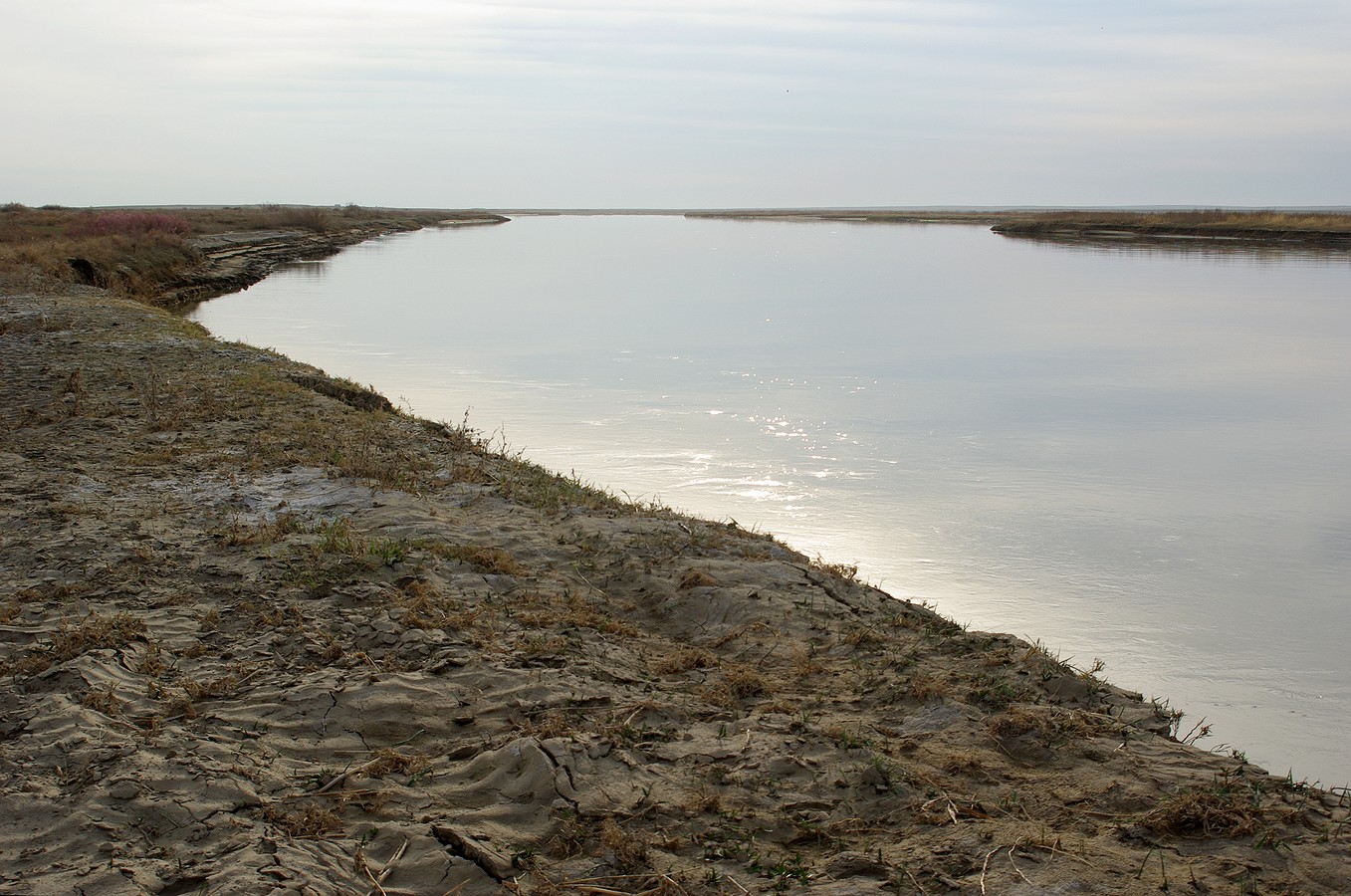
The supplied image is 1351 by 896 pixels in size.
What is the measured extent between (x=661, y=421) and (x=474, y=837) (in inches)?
358

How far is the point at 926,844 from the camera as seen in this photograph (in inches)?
136

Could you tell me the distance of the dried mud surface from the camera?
3.27 m

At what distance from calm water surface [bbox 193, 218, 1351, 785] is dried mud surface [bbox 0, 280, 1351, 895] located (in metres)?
1.55

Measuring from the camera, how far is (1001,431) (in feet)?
39.7

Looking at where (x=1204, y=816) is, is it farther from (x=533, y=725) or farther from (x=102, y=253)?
(x=102, y=253)

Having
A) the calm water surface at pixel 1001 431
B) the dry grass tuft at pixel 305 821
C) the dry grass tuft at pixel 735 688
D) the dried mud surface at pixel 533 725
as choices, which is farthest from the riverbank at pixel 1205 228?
the dry grass tuft at pixel 305 821

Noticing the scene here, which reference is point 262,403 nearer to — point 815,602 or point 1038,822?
point 815,602

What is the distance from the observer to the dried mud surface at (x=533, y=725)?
3.27 metres

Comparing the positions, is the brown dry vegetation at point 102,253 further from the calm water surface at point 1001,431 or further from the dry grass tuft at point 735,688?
the dry grass tuft at point 735,688

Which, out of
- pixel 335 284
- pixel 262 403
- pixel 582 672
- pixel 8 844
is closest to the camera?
pixel 8 844

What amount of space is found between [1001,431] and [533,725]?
9.13 m

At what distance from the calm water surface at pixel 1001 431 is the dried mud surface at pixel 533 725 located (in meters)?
1.55

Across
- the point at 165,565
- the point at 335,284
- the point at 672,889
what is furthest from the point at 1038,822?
the point at 335,284

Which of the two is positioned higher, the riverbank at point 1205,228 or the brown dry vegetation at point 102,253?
the riverbank at point 1205,228
